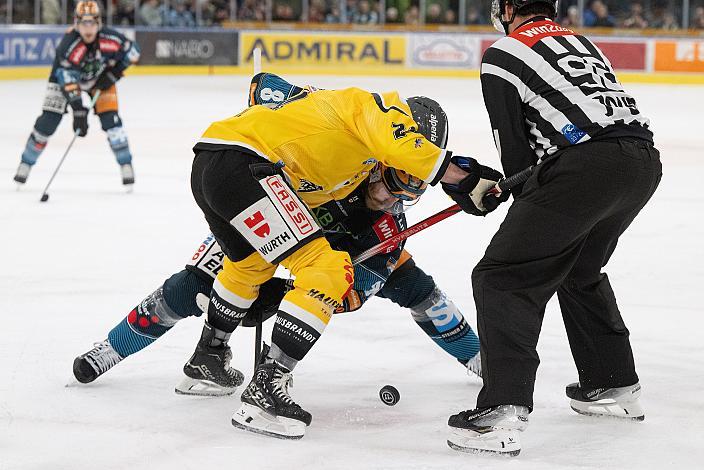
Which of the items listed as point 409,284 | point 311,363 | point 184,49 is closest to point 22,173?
point 311,363

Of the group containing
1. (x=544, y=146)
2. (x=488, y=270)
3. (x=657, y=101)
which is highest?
(x=544, y=146)

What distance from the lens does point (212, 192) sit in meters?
2.99

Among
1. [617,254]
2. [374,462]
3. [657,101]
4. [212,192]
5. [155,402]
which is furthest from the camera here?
[657,101]

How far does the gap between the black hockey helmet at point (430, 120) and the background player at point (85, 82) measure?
472cm

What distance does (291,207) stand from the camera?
2.95 meters

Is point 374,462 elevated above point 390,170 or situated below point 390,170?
below

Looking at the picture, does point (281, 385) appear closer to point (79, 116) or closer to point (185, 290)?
point (185, 290)

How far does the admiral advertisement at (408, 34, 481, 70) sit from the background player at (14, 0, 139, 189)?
1008 cm

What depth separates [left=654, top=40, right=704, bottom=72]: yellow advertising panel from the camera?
1644cm

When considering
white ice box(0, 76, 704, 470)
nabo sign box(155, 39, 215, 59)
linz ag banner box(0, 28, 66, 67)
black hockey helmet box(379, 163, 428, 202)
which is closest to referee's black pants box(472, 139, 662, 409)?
white ice box(0, 76, 704, 470)

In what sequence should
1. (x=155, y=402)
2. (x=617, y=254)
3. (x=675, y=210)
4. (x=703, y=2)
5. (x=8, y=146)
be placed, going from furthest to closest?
(x=703, y=2) < (x=8, y=146) < (x=675, y=210) < (x=617, y=254) < (x=155, y=402)

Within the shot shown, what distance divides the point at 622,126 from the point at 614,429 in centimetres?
82

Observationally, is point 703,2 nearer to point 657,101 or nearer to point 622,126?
point 657,101

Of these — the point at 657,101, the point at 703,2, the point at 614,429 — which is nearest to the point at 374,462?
the point at 614,429
